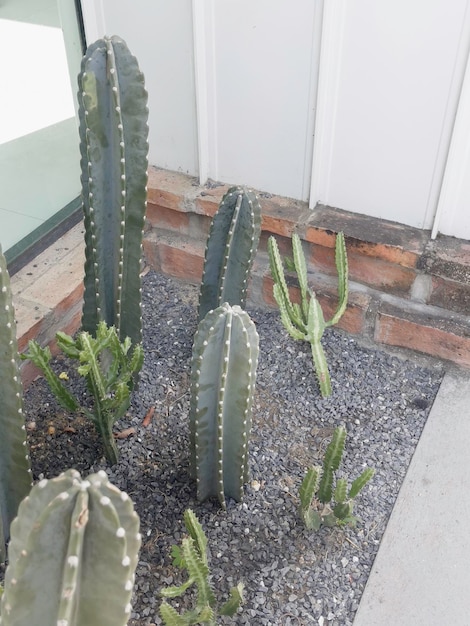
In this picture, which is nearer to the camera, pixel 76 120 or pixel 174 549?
pixel 174 549

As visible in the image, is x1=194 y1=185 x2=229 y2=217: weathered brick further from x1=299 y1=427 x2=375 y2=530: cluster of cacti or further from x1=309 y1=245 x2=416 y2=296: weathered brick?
x1=299 y1=427 x2=375 y2=530: cluster of cacti

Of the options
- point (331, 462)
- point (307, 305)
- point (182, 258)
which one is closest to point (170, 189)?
point (182, 258)

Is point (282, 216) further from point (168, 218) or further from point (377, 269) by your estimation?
point (168, 218)

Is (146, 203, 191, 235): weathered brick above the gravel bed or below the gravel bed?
above

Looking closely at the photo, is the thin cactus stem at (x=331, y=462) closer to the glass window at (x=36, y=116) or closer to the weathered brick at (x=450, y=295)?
the weathered brick at (x=450, y=295)

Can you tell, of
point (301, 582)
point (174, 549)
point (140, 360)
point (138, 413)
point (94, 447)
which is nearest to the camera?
point (174, 549)

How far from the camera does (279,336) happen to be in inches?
95.8

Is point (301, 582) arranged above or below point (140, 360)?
below

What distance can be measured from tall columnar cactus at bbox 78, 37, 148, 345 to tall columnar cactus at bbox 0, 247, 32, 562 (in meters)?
0.47

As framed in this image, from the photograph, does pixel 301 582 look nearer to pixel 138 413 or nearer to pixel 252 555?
pixel 252 555

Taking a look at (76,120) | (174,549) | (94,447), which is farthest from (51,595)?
(76,120)

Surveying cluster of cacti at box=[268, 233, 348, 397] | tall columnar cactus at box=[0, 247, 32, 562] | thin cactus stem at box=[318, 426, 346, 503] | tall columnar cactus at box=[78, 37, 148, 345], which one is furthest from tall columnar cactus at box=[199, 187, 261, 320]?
tall columnar cactus at box=[0, 247, 32, 562]

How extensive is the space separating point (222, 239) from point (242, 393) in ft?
2.12

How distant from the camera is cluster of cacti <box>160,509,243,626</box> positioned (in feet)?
4.59
